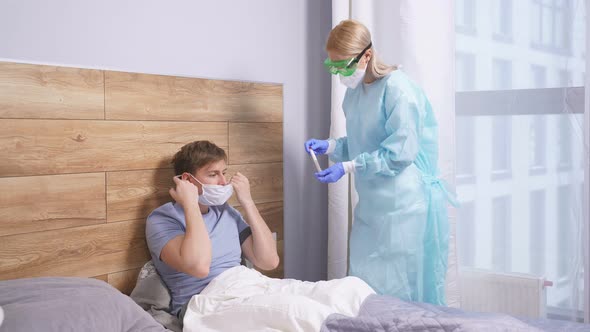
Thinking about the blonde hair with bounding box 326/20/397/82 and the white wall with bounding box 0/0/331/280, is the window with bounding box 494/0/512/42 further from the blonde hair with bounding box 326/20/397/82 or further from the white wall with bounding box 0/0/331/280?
the white wall with bounding box 0/0/331/280

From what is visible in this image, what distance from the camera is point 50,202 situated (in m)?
1.89

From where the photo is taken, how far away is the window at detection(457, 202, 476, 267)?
2637 millimetres

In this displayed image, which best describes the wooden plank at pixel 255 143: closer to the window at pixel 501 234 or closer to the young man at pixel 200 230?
the young man at pixel 200 230

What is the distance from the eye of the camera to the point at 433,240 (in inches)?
89.1

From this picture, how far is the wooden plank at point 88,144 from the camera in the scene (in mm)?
1810

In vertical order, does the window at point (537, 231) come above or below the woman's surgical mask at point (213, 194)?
below

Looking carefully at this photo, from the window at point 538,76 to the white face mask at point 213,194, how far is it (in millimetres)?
1268

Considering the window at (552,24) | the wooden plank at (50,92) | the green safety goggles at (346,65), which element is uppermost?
the window at (552,24)

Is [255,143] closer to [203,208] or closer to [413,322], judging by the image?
[203,208]

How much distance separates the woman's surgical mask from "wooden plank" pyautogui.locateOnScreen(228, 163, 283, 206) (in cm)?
32

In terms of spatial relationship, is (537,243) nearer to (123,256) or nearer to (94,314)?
(123,256)

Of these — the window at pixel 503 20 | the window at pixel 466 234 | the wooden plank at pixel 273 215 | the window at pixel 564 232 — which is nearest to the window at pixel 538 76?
the window at pixel 503 20

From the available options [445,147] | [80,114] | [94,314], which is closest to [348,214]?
[445,147]

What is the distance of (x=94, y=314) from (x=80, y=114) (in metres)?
0.70
